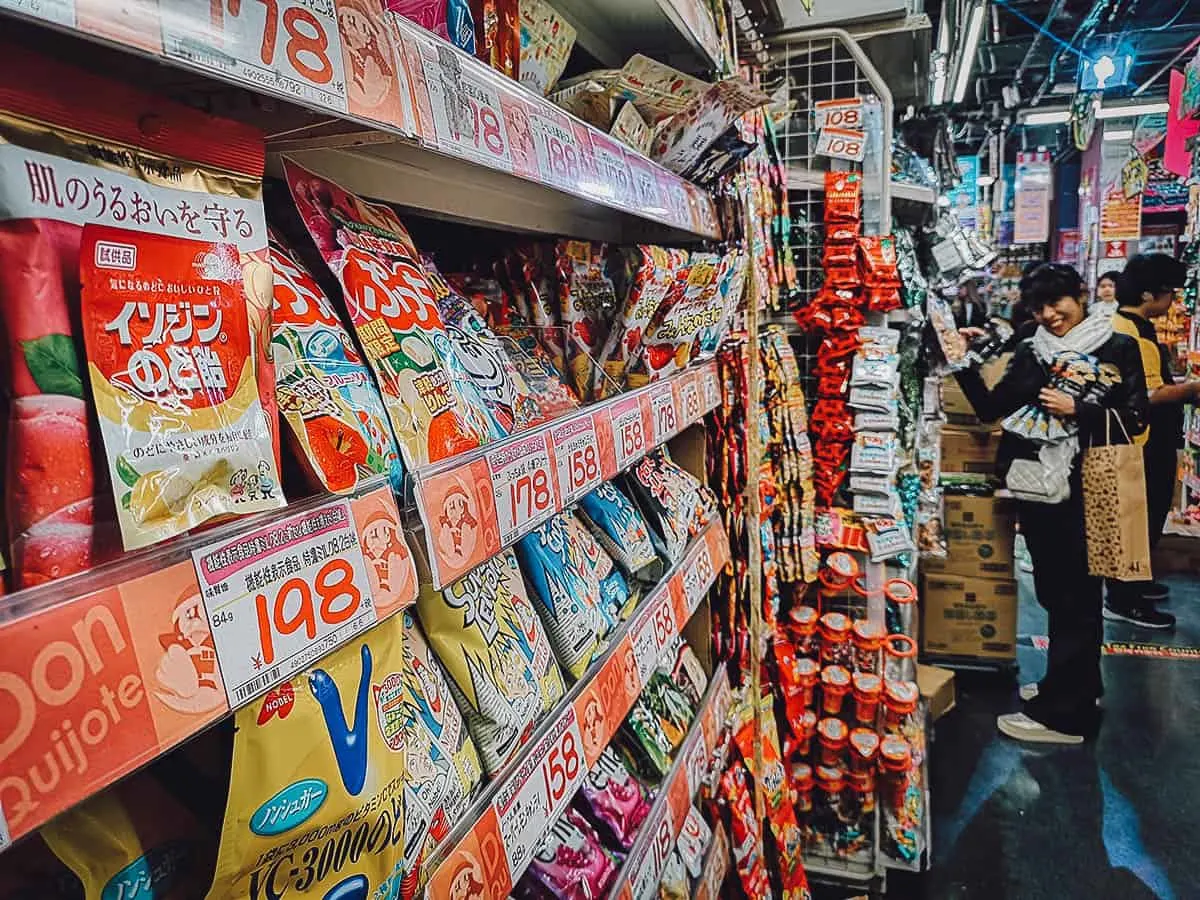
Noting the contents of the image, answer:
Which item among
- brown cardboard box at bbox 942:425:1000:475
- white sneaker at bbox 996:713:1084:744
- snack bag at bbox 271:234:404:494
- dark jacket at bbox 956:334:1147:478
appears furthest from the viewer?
brown cardboard box at bbox 942:425:1000:475

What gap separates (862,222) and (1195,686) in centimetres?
316

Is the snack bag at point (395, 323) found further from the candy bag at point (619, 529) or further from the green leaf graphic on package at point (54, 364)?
the candy bag at point (619, 529)

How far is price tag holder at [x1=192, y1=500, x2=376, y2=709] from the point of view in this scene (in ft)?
1.55

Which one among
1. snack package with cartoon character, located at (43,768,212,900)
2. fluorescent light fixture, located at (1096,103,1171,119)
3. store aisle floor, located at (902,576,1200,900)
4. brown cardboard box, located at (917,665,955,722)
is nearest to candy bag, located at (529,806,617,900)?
snack package with cartoon character, located at (43,768,212,900)

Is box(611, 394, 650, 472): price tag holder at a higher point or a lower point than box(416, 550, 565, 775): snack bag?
higher

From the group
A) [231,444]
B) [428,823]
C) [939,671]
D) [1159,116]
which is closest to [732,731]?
[428,823]

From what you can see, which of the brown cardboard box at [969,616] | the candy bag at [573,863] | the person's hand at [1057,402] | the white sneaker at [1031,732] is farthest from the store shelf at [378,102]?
the brown cardboard box at [969,616]

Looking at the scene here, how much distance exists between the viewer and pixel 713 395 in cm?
179

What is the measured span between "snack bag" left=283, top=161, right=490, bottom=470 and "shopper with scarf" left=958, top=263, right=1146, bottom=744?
3.34 metres

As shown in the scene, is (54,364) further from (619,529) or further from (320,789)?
(619,529)

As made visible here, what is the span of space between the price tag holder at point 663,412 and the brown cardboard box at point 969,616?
132 inches

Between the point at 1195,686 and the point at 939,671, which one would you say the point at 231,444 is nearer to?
the point at 939,671

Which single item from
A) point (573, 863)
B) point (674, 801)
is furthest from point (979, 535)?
point (573, 863)

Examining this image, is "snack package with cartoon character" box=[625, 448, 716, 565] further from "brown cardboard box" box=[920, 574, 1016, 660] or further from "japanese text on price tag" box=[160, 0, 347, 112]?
"brown cardboard box" box=[920, 574, 1016, 660]
